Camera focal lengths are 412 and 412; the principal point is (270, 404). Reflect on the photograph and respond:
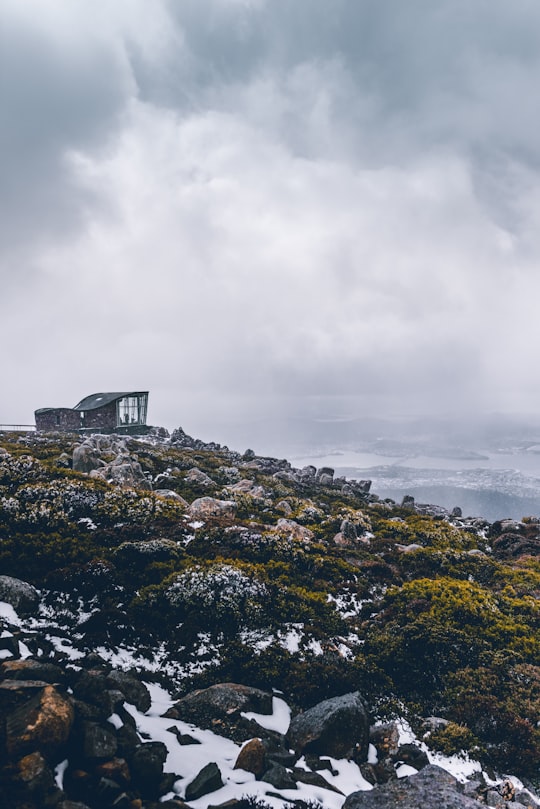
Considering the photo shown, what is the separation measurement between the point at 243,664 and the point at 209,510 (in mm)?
11235

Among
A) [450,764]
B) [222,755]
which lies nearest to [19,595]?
[222,755]

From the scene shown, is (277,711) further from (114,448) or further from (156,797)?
(114,448)

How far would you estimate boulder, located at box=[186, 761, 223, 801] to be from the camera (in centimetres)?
641

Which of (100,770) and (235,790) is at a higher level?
(100,770)

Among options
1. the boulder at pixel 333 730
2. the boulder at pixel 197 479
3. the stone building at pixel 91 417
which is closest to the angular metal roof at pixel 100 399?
the stone building at pixel 91 417

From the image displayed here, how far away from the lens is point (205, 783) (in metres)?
6.54

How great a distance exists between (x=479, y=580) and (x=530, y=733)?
999 centimetres

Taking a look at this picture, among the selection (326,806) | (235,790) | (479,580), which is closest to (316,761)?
(326,806)

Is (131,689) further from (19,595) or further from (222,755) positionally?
(19,595)

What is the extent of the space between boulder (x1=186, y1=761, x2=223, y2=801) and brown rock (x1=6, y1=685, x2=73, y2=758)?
6.98ft

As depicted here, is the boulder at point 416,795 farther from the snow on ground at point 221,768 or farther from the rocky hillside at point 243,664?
the snow on ground at point 221,768

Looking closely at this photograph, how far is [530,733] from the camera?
28.9 feet

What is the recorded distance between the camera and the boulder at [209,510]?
2074 centimetres

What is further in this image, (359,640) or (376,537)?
(376,537)
